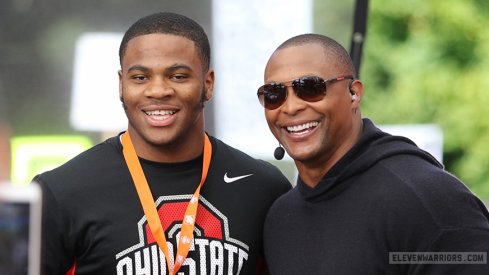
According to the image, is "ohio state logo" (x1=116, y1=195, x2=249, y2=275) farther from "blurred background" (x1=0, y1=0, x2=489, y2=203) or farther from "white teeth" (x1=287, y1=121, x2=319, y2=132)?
"blurred background" (x1=0, y1=0, x2=489, y2=203)

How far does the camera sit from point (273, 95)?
3.61 metres

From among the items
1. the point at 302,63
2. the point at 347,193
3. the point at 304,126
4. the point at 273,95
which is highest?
the point at 302,63

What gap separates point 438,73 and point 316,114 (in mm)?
9686

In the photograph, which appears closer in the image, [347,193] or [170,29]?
[347,193]

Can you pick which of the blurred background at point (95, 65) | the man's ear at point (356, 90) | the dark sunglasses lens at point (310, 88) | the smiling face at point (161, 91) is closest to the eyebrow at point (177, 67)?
the smiling face at point (161, 91)

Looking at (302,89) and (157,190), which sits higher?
(302,89)

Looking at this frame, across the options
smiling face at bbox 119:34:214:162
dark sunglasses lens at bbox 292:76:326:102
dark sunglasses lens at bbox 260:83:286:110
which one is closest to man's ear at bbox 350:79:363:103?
dark sunglasses lens at bbox 292:76:326:102

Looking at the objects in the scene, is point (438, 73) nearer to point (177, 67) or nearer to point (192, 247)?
point (177, 67)

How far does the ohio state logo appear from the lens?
141 inches

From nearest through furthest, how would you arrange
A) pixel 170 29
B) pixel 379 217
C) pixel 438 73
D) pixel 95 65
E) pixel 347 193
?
pixel 379 217 → pixel 347 193 → pixel 170 29 → pixel 95 65 → pixel 438 73

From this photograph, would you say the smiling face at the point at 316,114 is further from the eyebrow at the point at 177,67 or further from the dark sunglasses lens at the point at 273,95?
the eyebrow at the point at 177,67

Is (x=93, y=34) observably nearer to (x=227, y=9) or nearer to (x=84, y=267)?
(x=227, y=9)

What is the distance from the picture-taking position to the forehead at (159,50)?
3.70m

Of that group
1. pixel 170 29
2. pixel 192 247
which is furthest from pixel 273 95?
pixel 192 247
